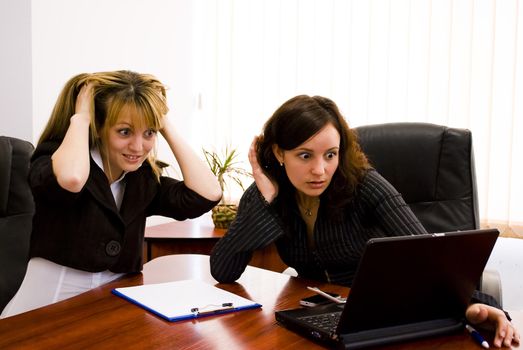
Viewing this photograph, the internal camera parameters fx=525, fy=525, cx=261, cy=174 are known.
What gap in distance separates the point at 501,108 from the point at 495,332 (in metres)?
1.81

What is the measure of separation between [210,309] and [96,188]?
0.50 m

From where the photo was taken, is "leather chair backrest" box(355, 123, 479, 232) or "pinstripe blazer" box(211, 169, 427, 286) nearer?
"pinstripe blazer" box(211, 169, 427, 286)

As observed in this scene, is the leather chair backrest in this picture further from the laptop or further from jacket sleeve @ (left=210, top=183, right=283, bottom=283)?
the laptop

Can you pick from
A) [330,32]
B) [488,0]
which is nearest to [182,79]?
[330,32]

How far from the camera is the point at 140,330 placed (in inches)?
36.8

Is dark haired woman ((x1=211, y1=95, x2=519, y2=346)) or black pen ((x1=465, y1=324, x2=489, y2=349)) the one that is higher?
dark haired woman ((x1=211, y1=95, x2=519, y2=346))

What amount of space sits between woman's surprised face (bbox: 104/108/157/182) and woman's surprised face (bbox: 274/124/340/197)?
1.29ft

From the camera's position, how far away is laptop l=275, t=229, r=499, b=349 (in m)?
0.81

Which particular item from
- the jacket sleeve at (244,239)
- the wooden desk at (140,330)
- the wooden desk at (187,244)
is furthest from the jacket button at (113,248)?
the wooden desk at (187,244)

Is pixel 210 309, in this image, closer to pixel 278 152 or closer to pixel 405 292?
pixel 405 292

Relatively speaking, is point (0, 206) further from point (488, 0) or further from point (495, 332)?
point (488, 0)

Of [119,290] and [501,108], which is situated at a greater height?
[501,108]

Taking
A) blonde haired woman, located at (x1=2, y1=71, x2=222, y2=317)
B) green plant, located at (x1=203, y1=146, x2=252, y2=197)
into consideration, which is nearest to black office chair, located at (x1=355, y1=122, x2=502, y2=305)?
blonde haired woman, located at (x1=2, y1=71, x2=222, y2=317)

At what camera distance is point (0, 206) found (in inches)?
63.4
